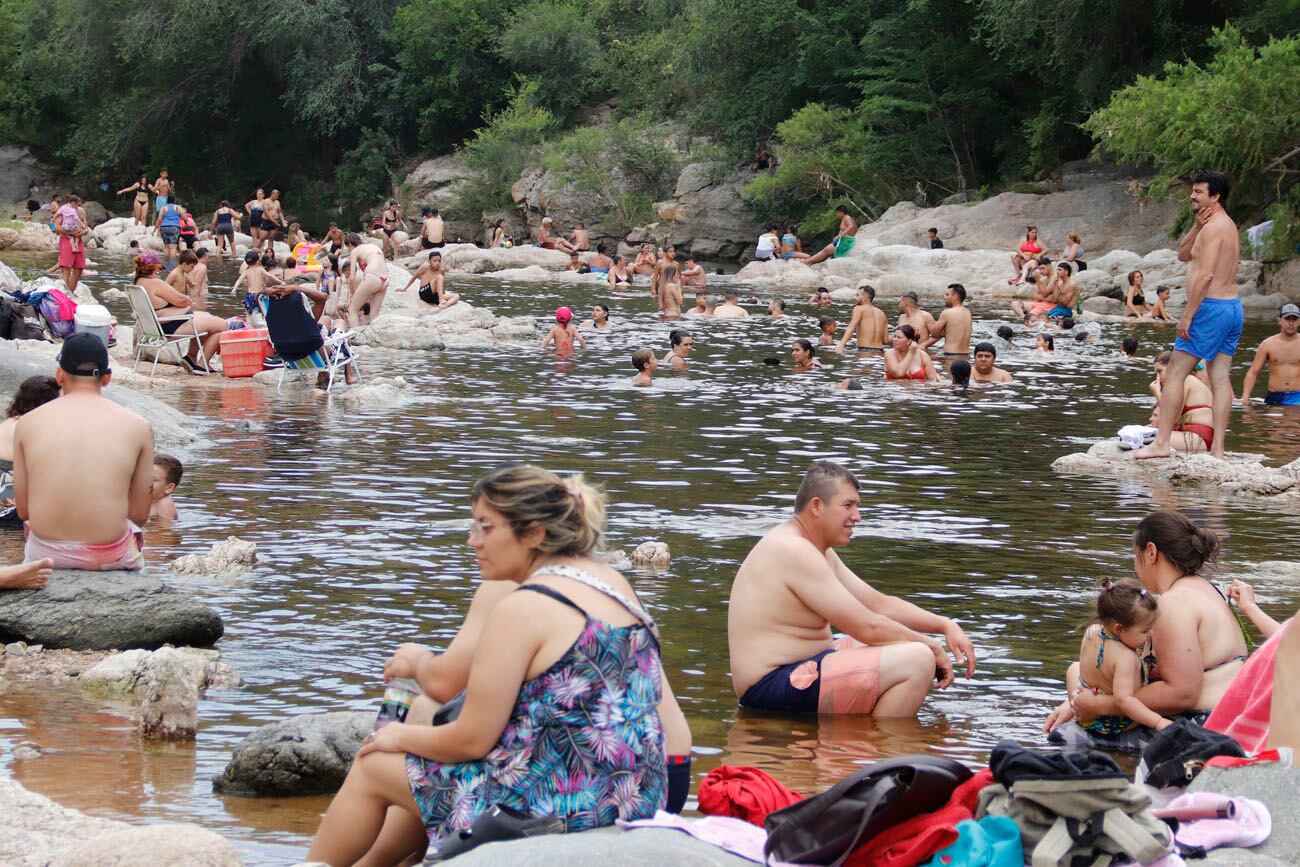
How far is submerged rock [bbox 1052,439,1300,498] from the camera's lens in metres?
11.3

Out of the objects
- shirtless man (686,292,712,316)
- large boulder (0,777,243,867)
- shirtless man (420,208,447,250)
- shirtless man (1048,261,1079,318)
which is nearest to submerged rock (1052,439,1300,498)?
large boulder (0,777,243,867)

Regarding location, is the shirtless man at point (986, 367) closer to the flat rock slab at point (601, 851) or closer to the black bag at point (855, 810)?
the black bag at point (855, 810)

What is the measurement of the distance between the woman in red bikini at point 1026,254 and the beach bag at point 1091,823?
91.0 ft

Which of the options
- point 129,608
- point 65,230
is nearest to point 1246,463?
point 129,608

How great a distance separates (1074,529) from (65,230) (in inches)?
705

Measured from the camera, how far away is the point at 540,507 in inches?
153

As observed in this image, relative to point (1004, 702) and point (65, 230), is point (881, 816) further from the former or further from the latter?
point (65, 230)

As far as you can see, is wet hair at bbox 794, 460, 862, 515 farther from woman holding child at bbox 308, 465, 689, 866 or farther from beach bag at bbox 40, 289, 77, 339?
beach bag at bbox 40, 289, 77, 339

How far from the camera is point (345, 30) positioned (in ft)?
170

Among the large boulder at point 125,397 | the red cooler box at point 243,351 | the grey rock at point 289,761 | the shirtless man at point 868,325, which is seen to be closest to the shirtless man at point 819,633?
the grey rock at point 289,761

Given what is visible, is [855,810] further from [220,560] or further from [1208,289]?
[1208,289]

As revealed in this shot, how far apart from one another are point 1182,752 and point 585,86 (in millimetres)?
49036

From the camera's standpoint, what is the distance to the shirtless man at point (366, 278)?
20.6 m

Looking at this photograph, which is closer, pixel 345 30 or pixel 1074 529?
pixel 1074 529
